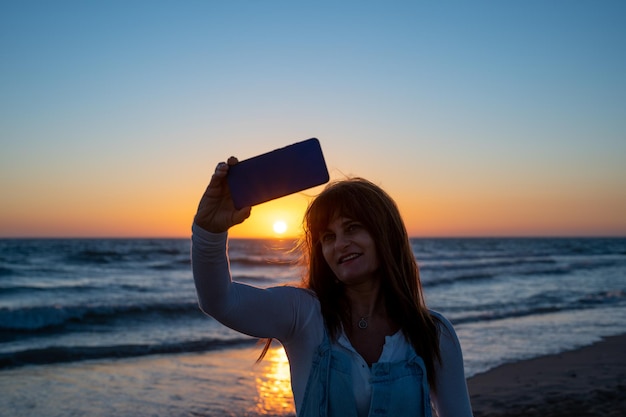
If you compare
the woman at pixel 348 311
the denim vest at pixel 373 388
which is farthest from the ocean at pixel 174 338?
the denim vest at pixel 373 388

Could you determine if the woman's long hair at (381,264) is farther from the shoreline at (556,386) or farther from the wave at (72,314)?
the wave at (72,314)

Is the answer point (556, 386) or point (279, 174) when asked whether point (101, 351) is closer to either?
point (556, 386)

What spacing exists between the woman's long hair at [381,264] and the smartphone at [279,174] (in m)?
0.47

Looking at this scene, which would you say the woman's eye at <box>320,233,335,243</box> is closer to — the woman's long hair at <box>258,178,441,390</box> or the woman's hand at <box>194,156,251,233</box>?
the woman's long hair at <box>258,178,441,390</box>

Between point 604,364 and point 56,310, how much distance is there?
1215 cm

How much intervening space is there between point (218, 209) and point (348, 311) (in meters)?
0.71

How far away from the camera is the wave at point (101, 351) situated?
31.6 ft

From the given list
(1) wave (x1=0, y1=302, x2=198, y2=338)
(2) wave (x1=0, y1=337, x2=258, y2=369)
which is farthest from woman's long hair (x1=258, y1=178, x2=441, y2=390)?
(1) wave (x1=0, y1=302, x2=198, y2=338)

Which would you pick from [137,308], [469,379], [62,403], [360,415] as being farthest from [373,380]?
[137,308]

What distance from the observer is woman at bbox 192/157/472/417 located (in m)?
1.96

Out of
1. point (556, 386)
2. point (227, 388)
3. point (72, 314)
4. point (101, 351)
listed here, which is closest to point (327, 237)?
point (227, 388)

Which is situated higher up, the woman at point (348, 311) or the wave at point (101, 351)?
the woman at point (348, 311)

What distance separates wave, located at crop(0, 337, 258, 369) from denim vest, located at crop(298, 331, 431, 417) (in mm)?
8476

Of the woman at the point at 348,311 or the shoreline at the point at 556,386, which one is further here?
the shoreline at the point at 556,386
